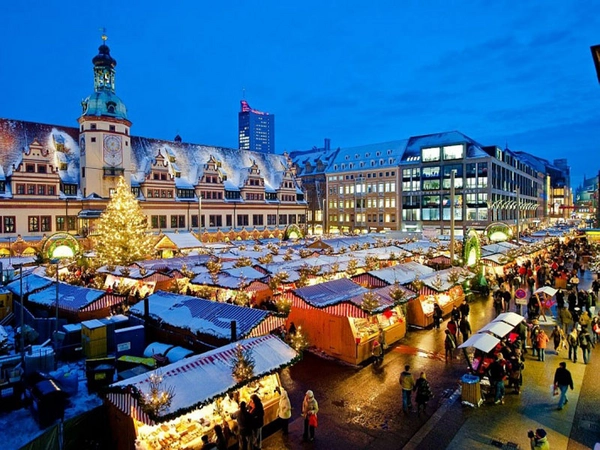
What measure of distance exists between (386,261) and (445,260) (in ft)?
21.7

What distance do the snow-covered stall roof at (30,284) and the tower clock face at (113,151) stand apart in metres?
33.6

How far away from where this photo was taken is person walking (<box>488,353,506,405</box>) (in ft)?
45.1

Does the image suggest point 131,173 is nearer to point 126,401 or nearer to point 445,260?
point 445,260

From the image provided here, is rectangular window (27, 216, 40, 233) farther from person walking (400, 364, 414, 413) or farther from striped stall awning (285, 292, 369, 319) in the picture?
person walking (400, 364, 414, 413)

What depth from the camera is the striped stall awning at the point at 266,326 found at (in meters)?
14.6

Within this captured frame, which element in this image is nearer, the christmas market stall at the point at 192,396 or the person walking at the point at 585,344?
the christmas market stall at the point at 192,396

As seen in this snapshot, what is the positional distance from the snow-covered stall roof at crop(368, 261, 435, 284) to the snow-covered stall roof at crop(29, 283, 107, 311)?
14.4 metres

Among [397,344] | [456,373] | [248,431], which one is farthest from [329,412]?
[397,344]

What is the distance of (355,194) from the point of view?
92.3 meters

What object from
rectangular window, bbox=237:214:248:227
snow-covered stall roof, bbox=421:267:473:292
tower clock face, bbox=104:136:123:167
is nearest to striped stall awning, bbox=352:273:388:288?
snow-covered stall roof, bbox=421:267:473:292

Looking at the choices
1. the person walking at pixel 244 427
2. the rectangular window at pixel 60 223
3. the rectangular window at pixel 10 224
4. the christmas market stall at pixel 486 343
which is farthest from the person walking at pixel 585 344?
the rectangular window at pixel 10 224

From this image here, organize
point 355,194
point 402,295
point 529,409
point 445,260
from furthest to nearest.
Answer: point 355,194, point 445,260, point 402,295, point 529,409

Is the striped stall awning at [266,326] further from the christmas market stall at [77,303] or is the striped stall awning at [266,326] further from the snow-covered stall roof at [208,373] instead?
the christmas market stall at [77,303]

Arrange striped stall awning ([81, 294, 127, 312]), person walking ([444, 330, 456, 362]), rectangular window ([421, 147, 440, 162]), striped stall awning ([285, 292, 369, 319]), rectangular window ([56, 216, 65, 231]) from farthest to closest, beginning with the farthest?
rectangular window ([421, 147, 440, 162])
rectangular window ([56, 216, 65, 231])
striped stall awning ([81, 294, 127, 312])
person walking ([444, 330, 456, 362])
striped stall awning ([285, 292, 369, 319])
